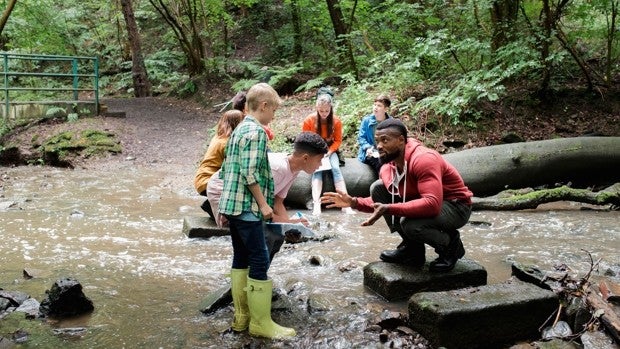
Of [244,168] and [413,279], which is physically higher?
[244,168]

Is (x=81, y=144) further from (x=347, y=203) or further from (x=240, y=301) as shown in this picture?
(x=347, y=203)

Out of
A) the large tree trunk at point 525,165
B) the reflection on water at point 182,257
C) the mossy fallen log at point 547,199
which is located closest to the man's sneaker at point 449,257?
the reflection on water at point 182,257

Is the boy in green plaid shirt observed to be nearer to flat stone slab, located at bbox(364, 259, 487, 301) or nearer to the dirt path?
flat stone slab, located at bbox(364, 259, 487, 301)

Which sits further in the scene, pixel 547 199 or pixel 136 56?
pixel 136 56

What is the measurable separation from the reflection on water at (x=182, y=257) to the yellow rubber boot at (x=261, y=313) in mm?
117

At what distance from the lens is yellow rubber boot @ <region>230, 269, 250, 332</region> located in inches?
153

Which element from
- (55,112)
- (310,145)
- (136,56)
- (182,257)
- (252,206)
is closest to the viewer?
(252,206)

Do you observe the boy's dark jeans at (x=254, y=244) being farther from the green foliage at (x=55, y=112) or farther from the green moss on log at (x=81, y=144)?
the green foliage at (x=55, y=112)

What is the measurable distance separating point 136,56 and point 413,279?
18013mm

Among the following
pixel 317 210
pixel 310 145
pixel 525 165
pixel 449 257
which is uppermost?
pixel 310 145

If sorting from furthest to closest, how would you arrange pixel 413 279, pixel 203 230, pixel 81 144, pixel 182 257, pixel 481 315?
pixel 81 144 < pixel 203 230 < pixel 182 257 < pixel 413 279 < pixel 481 315

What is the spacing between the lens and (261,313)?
3764 millimetres

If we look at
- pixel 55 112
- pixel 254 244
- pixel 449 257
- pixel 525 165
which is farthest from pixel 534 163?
pixel 55 112

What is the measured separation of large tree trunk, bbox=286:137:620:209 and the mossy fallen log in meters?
0.78
